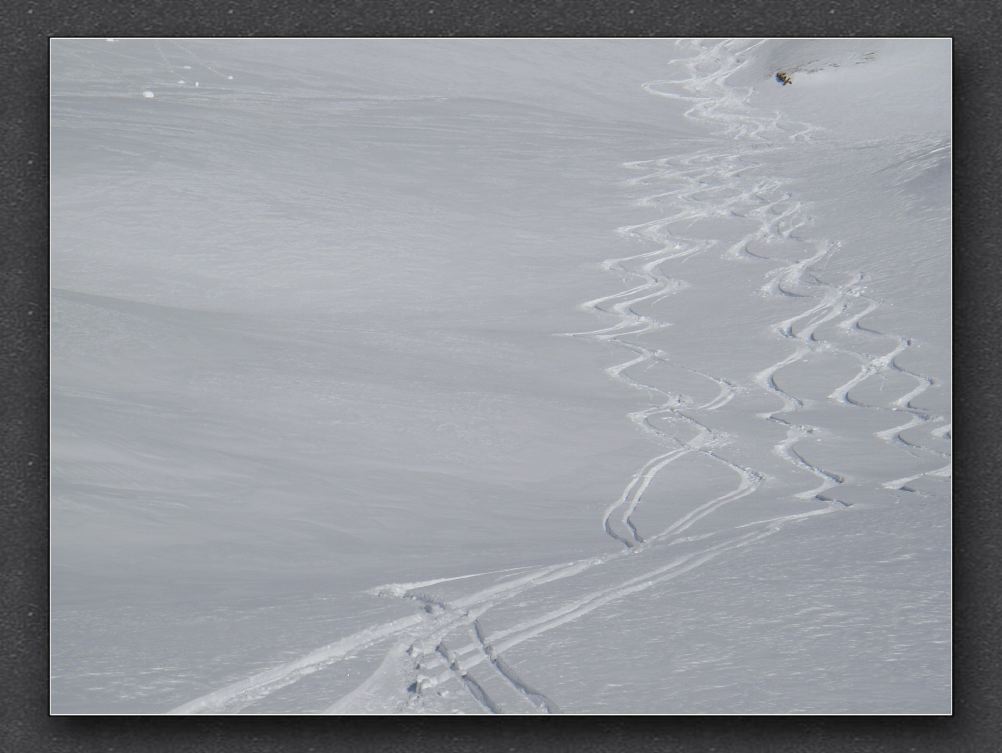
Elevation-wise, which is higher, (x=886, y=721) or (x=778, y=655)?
(x=778, y=655)

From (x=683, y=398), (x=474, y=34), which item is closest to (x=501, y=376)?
(x=683, y=398)

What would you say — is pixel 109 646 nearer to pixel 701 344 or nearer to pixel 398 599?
pixel 398 599

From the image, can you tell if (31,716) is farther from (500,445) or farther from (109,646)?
(500,445)

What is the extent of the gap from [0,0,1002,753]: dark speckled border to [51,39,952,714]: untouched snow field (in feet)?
0.26

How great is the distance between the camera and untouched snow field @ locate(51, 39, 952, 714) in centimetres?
168

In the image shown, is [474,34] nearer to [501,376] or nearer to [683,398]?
[501,376]

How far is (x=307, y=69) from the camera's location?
5.68 ft

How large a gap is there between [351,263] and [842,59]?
3.02ft

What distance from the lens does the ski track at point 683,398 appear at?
1678mm

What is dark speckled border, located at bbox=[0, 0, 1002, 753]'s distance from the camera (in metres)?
1.74

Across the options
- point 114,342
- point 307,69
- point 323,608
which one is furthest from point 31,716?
point 307,69

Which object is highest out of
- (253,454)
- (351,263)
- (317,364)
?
(351,263)

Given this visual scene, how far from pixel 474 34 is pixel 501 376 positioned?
24.3 inches

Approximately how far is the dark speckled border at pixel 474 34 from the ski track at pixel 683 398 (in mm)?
102
